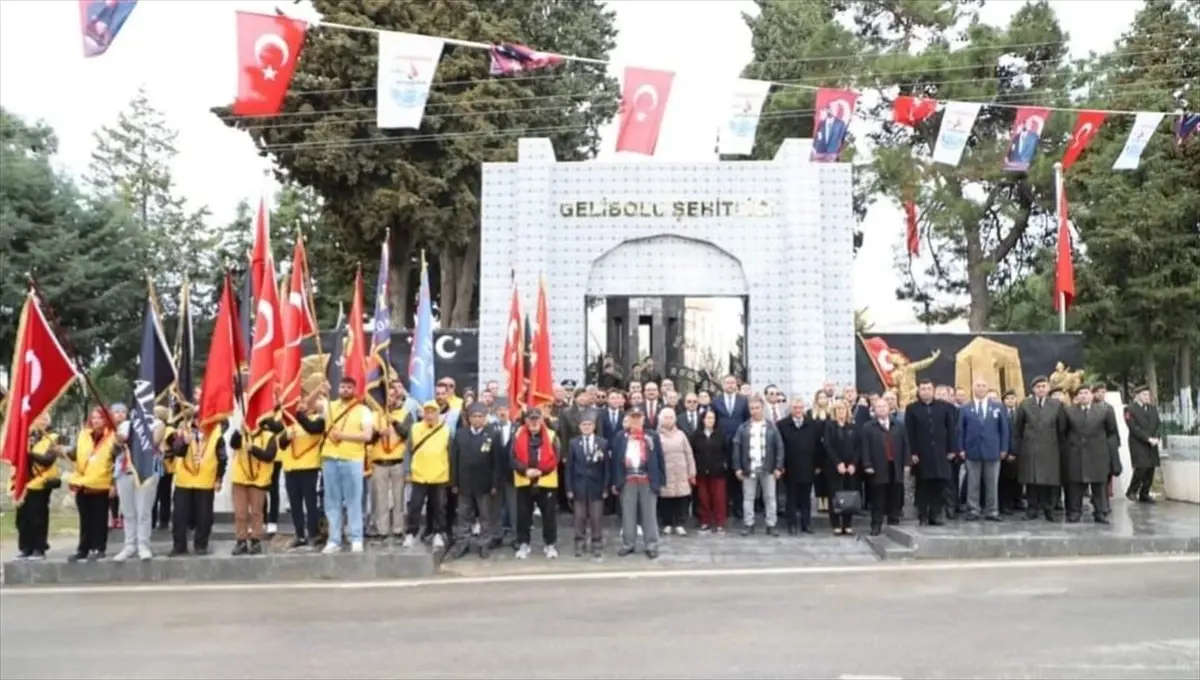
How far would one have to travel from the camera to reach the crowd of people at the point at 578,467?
12.9m

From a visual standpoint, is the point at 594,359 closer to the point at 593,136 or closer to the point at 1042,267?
the point at 593,136

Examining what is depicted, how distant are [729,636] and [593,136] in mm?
29480

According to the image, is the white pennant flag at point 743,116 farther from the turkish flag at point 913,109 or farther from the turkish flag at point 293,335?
the turkish flag at point 293,335

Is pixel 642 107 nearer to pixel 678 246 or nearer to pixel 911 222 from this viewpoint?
pixel 678 246

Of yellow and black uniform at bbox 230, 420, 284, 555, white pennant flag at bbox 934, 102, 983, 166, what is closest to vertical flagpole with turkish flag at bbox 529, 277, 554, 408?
yellow and black uniform at bbox 230, 420, 284, 555

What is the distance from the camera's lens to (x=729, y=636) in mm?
8625

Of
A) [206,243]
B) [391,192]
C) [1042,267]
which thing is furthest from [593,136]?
[206,243]

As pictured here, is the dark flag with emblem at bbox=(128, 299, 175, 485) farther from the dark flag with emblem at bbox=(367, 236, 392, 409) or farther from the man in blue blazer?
the man in blue blazer

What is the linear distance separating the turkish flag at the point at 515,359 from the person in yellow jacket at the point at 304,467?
8.77 ft

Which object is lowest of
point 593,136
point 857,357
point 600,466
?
point 600,466

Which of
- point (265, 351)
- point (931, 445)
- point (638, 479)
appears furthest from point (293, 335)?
point (931, 445)

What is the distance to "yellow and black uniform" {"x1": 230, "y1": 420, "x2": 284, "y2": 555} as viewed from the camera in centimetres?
1276

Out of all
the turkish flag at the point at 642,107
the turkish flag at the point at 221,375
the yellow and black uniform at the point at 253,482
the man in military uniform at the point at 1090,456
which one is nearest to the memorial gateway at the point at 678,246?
the turkish flag at the point at 642,107

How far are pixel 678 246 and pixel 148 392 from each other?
31.2ft
